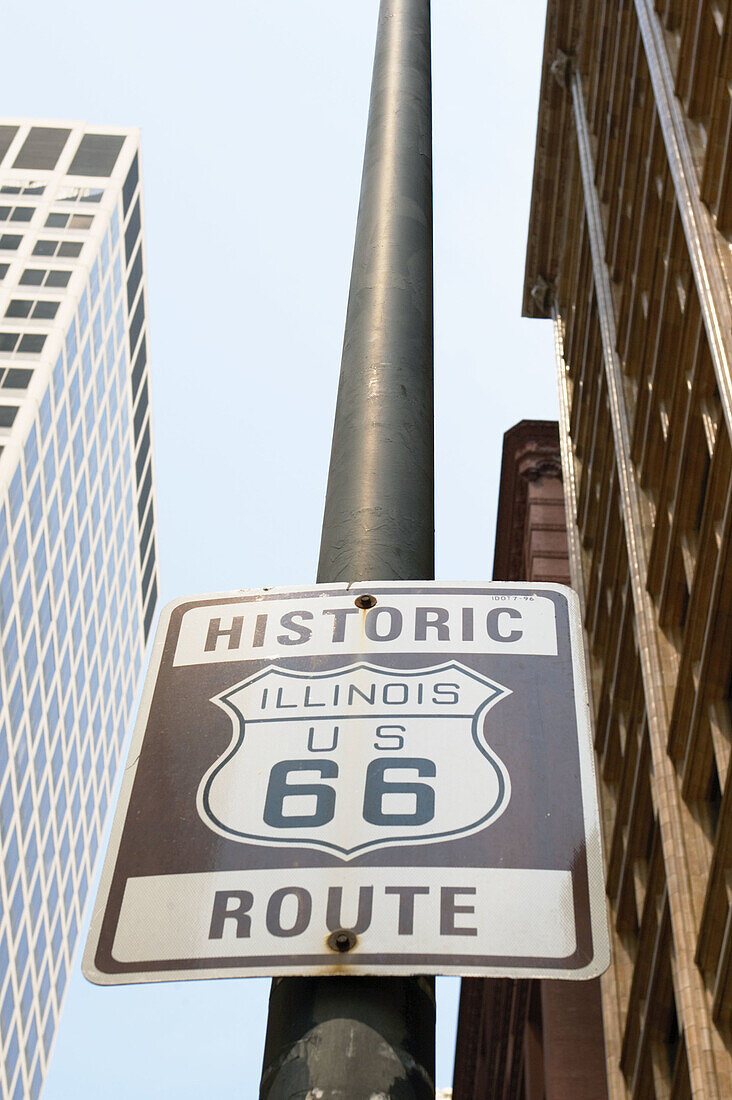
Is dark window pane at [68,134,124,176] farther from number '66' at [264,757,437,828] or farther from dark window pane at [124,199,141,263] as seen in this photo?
number '66' at [264,757,437,828]

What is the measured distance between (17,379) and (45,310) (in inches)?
258

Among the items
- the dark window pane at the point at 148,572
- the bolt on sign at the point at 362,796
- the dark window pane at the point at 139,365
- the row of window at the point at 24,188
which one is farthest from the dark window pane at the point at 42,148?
the bolt on sign at the point at 362,796

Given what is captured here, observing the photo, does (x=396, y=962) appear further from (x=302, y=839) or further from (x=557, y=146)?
(x=557, y=146)

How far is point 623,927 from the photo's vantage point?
90.3 feet

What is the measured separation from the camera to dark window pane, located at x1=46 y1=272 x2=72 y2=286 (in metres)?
80.9

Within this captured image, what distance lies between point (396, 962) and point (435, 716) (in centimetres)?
78

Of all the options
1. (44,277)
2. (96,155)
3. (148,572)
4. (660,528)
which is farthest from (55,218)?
(660,528)

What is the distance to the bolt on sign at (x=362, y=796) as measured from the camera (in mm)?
3029

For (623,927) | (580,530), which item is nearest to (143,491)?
(580,530)

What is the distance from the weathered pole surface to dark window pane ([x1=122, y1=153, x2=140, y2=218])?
8840 centimetres

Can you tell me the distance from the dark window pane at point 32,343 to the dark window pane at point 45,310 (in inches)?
66.9

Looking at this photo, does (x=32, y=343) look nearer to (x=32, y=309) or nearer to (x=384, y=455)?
(x=32, y=309)

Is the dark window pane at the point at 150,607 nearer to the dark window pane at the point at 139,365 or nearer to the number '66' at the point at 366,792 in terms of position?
the dark window pane at the point at 139,365

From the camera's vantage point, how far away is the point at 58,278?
8125 centimetres
